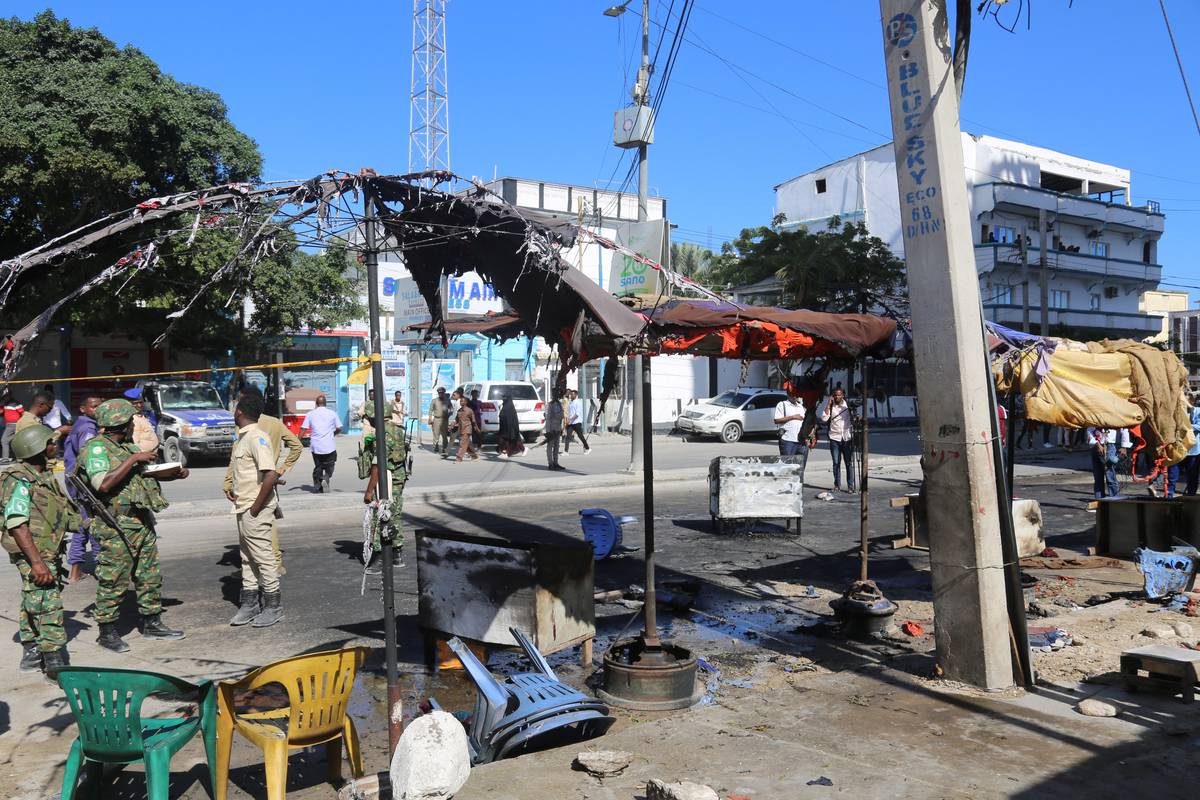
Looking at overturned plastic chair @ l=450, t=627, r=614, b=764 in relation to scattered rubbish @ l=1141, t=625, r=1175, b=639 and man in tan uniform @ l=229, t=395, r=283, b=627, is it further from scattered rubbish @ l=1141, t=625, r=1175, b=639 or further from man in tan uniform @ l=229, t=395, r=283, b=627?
scattered rubbish @ l=1141, t=625, r=1175, b=639

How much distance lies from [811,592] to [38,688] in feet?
22.1

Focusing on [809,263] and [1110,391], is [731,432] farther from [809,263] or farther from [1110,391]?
[1110,391]

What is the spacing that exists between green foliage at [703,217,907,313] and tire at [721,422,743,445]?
5228 millimetres

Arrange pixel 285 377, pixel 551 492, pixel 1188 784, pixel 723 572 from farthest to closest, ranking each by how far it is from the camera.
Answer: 1. pixel 285 377
2. pixel 551 492
3. pixel 723 572
4. pixel 1188 784

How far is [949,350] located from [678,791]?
347cm

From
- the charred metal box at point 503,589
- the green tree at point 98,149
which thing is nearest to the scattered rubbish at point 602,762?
the charred metal box at point 503,589

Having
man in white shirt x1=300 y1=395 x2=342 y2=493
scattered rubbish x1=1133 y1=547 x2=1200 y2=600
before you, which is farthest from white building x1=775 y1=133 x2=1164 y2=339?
scattered rubbish x1=1133 y1=547 x2=1200 y2=600

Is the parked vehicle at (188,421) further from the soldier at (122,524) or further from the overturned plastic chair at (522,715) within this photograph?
the overturned plastic chair at (522,715)

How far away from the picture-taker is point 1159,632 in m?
7.40

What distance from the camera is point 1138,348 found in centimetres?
828

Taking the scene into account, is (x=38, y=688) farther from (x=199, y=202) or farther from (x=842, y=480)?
(x=842, y=480)

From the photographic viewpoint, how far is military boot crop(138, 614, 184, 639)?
738cm

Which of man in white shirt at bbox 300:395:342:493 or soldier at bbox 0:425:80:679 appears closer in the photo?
soldier at bbox 0:425:80:679

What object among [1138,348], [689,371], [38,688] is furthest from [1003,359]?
[689,371]
